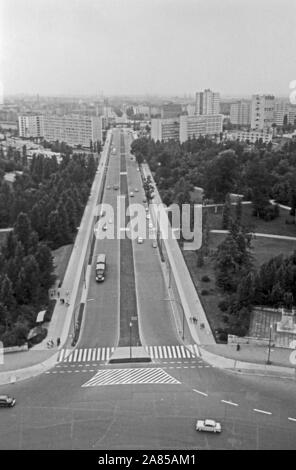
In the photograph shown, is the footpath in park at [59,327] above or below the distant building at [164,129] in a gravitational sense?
below

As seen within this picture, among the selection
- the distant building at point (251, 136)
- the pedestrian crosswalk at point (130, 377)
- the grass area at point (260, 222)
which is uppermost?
the distant building at point (251, 136)

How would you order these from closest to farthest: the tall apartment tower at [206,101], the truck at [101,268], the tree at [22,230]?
the truck at [101,268], the tree at [22,230], the tall apartment tower at [206,101]

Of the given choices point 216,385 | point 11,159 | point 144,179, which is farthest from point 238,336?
point 11,159

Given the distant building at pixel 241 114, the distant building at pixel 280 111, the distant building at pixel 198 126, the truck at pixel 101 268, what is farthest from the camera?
the distant building at pixel 241 114

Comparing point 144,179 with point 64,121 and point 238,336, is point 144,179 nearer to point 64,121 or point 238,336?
point 238,336

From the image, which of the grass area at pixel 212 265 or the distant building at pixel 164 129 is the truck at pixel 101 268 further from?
the distant building at pixel 164 129

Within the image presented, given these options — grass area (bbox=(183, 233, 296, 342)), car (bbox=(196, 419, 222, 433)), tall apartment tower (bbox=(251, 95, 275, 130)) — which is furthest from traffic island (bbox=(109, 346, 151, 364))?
tall apartment tower (bbox=(251, 95, 275, 130))

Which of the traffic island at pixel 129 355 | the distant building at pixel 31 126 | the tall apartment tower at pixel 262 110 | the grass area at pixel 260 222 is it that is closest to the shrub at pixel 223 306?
the traffic island at pixel 129 355
